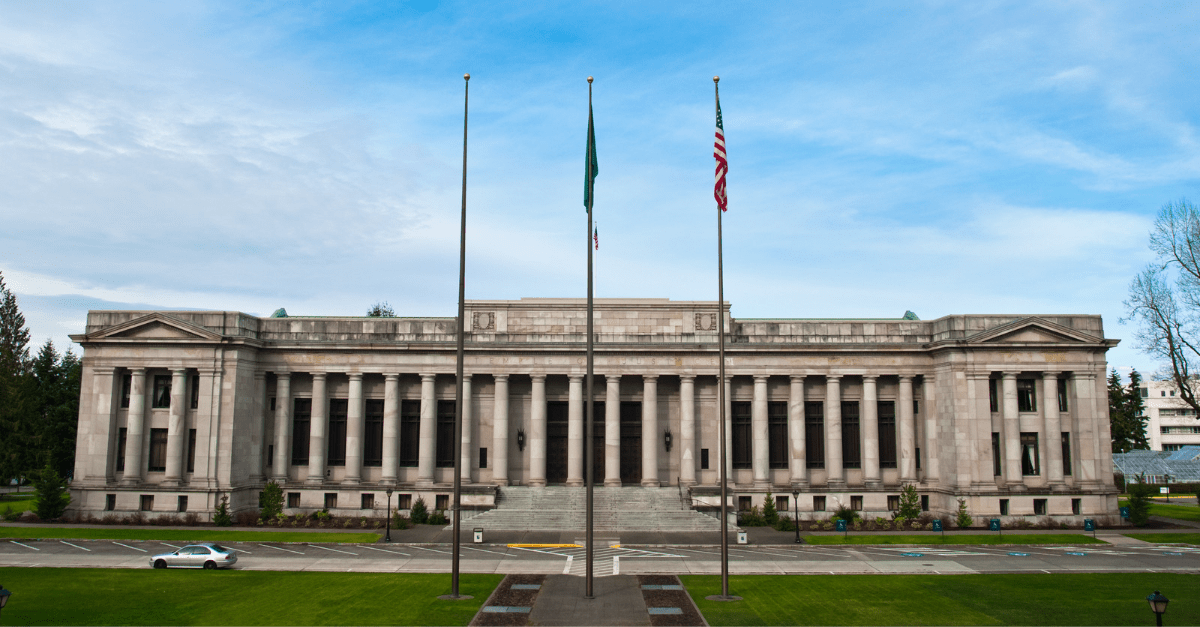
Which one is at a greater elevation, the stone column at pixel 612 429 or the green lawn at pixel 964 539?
the stone column at pixel 612 429

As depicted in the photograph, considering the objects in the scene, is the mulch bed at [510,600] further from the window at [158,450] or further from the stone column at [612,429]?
the window at [158,450]

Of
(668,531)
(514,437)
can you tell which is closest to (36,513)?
(514,437)

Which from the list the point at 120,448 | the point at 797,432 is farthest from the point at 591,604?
the point at 120,448

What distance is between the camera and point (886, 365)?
183 feet

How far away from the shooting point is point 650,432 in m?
55.7

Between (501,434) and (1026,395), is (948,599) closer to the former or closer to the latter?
(1026,395)

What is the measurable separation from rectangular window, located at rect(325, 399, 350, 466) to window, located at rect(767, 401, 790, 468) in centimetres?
2996

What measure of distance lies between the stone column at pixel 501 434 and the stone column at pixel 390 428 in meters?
6.68

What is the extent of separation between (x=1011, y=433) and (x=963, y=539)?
983 cm

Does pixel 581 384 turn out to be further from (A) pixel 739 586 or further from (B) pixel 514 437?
(A) pixel 739 586

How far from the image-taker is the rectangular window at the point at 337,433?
57.2 metres

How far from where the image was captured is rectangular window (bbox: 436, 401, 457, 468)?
5709 centimetres

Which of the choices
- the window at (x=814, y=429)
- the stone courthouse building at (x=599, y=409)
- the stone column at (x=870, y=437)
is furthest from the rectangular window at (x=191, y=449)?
the stone column at (x=870, y=437)

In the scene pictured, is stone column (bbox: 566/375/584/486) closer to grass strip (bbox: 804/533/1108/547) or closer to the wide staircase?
the wide staircase
